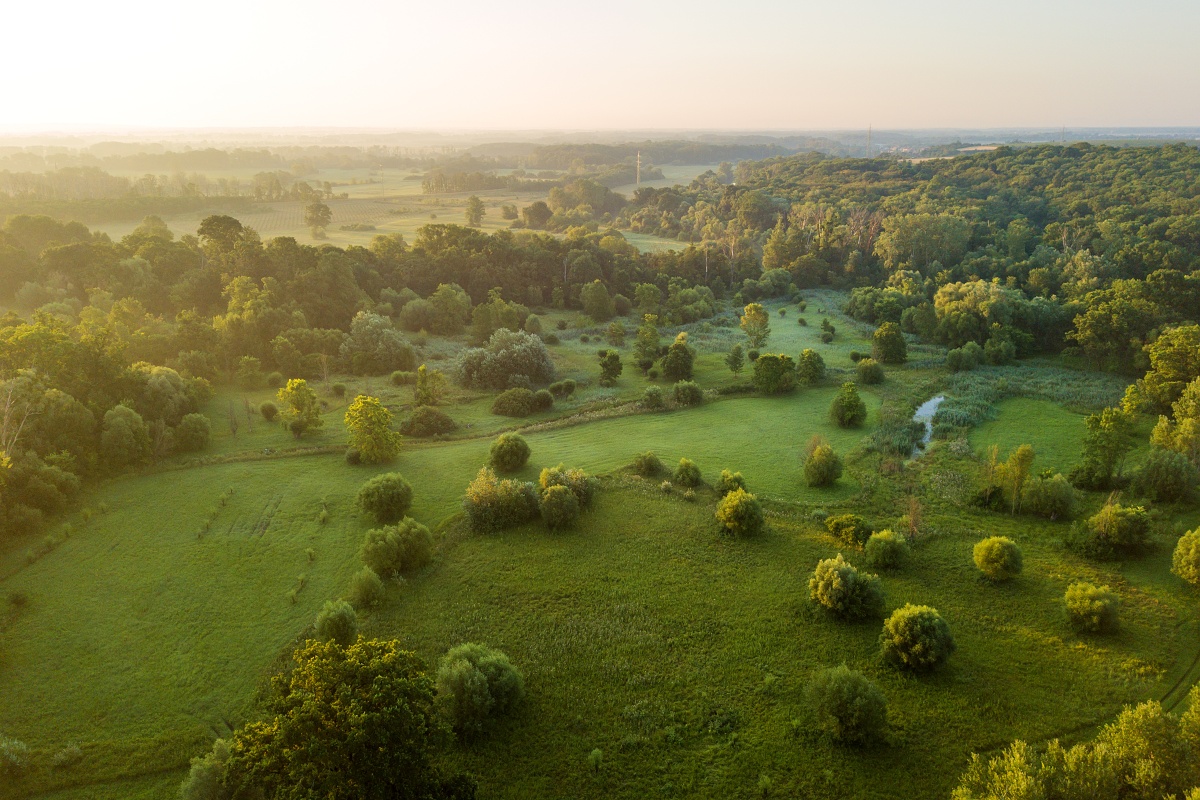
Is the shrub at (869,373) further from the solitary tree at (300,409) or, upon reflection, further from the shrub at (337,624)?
the shrub at (337,624)

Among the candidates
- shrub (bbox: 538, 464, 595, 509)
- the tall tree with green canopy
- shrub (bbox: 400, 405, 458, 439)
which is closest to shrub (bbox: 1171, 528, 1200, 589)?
shrub (bbox: 538, 464, 595, 509)

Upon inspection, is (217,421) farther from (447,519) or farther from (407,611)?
(407,611)

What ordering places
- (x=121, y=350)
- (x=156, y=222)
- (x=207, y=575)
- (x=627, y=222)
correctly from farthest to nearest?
(x=627, y=222)
(x=156, y=222)
(x=121, y=350)
(x=207, y=575)

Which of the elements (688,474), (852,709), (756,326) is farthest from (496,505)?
(756,326)

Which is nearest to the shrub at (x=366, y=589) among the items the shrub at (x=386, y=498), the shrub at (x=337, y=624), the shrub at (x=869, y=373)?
the shrub at (x=337, y=624)

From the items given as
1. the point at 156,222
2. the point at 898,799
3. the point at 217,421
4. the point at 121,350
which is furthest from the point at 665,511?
the point at 156,222

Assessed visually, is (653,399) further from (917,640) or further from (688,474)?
(917,640)

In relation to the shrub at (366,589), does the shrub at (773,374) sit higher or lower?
higher
